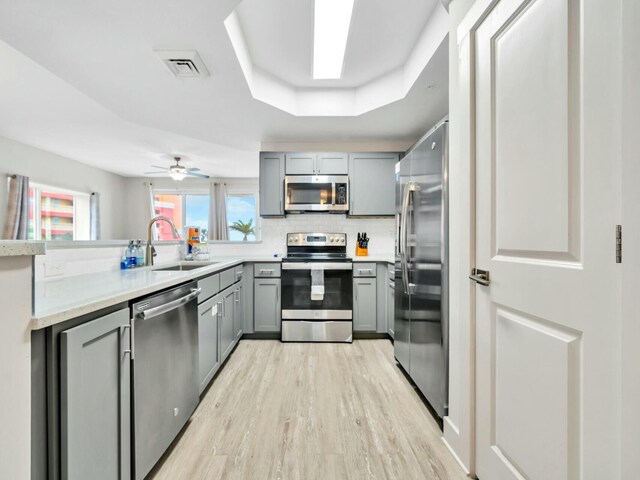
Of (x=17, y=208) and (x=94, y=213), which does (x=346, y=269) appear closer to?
(x=17, y=208)

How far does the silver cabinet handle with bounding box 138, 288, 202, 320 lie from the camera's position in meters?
1.26

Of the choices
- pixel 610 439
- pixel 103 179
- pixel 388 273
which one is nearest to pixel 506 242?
pixel 610 439

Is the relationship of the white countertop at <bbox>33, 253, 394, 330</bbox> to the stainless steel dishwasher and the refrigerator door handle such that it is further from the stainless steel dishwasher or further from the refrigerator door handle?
the refrigerator door handle

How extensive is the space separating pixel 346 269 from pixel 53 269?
2330 mm

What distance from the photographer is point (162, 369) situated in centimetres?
140

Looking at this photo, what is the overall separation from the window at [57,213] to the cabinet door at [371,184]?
5.29m

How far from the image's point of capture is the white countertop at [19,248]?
2.28ft

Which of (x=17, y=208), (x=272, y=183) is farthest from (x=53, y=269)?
(x=17, y=208)

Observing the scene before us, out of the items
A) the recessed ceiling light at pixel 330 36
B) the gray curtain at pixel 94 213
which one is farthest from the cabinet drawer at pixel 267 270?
the gray curtain at pixel 94 213

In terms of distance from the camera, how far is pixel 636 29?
2.22 feet

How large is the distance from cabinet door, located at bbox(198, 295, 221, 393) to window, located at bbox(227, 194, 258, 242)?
15.5 ft

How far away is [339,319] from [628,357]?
254cm

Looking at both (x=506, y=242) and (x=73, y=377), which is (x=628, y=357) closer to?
(x=506, y=242)

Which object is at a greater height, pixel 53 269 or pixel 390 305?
pixel 53 269
